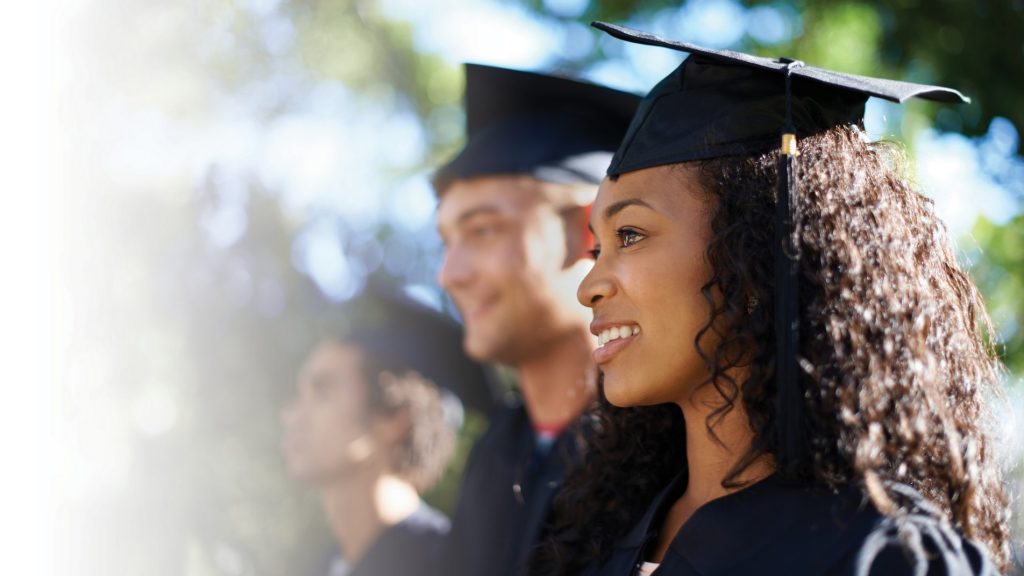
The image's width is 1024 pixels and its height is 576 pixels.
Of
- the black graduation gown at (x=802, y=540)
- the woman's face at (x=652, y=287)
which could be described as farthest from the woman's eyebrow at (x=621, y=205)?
the black graduation gown at (x=802, y=540)

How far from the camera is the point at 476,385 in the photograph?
189 inches

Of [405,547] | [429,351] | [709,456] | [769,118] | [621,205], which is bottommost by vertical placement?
[405,547]

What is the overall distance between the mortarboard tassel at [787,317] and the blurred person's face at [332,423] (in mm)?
2918

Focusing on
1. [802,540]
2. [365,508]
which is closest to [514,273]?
[802,540]

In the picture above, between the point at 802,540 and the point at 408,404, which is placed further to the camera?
the point at 408,404

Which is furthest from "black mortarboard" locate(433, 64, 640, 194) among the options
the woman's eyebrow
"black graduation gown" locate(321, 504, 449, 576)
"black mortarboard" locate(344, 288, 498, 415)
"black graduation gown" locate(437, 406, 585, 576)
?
"black graduation gown" locate(321, 504, 449, 576)

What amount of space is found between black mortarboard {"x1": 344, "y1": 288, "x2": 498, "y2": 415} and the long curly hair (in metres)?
2.79

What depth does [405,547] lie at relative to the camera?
4.34 m

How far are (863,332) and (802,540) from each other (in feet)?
1.20

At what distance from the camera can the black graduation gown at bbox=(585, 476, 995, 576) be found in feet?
5.59

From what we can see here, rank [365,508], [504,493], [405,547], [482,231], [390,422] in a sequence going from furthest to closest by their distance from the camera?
[390,422]
[365,508]
[405,547]
[482,231]
[504,493]

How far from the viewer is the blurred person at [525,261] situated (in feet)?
10.7

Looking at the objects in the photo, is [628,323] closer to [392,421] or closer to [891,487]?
[891,487]

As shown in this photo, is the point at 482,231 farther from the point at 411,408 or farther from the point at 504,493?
the point at 411,408
